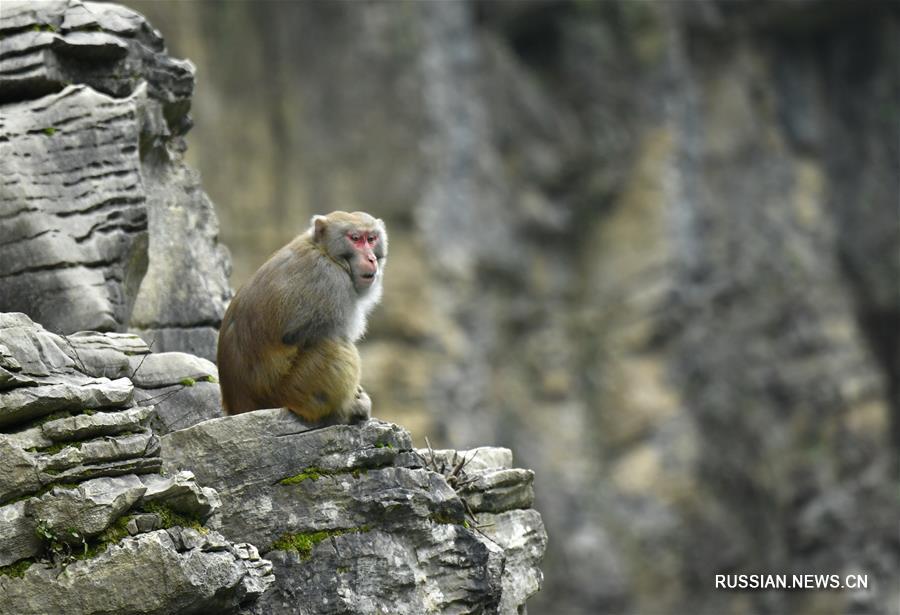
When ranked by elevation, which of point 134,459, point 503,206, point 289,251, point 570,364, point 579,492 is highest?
point 503,206

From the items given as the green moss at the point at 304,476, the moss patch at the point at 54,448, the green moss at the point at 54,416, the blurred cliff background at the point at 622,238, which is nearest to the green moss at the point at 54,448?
the moss patch at the point at 54,448

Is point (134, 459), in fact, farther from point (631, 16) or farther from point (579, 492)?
point (631, 16)

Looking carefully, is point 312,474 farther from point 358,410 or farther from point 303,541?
point 358,410

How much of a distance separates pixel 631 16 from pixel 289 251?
1653 centimetres

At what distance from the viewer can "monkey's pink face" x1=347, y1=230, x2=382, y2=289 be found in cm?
916

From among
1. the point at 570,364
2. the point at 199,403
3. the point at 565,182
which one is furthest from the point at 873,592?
the point at 199,403

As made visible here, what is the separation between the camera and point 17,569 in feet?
22.5

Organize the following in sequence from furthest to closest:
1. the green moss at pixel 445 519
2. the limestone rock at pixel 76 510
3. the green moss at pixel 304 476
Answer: the green moss at pixel 445 519
the green moss at pixel 304 476
the limestone rock at pixel 76 510

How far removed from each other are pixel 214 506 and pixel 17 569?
3.79ft

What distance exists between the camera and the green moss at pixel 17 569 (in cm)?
681

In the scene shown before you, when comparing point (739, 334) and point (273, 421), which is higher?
point (739, 334)

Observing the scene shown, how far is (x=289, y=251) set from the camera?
363 inches

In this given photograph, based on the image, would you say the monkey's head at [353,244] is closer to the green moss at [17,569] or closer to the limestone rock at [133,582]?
the limestone rock at [133,582]

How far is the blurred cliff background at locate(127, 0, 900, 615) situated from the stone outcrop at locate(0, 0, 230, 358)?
874cm
